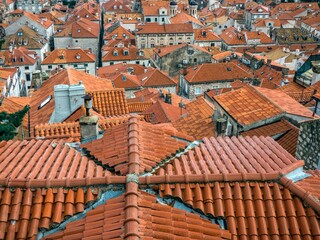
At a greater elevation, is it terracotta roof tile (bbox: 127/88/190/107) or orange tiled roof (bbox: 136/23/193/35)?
terracotta roof tile (bbox: 127/88/190/107)

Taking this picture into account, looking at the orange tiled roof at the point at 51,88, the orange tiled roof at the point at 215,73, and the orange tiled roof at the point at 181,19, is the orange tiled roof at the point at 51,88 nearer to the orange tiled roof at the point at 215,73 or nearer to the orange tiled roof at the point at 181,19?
the orange tiled roof at the point at 215,73

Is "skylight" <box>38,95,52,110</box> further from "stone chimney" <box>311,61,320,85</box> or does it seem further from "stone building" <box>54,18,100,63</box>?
"stone building" <box>54,18,100,63</box>

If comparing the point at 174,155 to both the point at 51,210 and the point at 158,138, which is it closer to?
the point at 158,138

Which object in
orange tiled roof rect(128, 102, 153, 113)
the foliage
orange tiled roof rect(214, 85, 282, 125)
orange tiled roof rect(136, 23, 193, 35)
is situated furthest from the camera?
orange tiled roof rect(136, 23, 193, 35)

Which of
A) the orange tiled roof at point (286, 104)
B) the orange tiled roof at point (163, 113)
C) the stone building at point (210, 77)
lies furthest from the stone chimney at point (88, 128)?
the stone building at point (210, 77)

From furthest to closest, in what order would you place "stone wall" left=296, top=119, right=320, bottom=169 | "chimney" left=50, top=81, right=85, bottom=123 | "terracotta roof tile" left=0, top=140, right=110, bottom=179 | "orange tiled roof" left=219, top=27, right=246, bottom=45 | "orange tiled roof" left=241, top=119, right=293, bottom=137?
1. "orange tiled roof" left=219, top=27, right=246, bottom=45
2. "chimney" left=50, top=81, right=85, bottom=123
3. "orange tiled roof" left=241, top=119, right=293, bottom=137
4. "stone wall" left=296, top=119, right=320, bottom=169
5. "terracotta roof tile" left=0, top=140, right=110, bottom=179

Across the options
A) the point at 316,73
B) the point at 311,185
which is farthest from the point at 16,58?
the point at 311,185

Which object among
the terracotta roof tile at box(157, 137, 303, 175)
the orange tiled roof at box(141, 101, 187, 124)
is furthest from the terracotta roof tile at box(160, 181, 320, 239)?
the orange tiled roof at box(141, 101, 187, 124)

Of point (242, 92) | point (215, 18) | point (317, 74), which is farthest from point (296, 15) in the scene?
point (242, 92)
